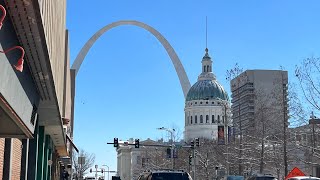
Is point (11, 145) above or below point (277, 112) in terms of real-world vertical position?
below

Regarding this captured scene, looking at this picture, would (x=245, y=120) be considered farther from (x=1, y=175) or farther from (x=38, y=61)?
(x=38, y=61)

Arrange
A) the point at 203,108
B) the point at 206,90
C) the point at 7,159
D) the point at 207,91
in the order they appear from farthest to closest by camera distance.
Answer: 1. the point at 203,108
2. the point at 206,90
3. the point at 207,91
4. the point at 7,159

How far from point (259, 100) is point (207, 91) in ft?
311

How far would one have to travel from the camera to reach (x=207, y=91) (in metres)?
147

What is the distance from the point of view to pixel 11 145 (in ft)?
44.7

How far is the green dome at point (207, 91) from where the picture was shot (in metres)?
147

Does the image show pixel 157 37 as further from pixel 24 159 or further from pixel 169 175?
pixel 24 159

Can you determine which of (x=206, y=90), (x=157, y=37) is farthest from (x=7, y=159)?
(x=206, y=90)

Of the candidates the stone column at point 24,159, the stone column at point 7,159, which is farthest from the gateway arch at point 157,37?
the stone column at point 7,159

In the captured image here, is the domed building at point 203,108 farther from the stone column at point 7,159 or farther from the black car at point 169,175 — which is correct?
the stone column at point 7,159

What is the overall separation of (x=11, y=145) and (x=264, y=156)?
4137 cm

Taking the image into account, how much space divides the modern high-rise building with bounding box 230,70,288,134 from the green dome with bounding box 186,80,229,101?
82.0 metres

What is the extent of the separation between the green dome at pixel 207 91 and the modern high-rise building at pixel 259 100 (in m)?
82.0

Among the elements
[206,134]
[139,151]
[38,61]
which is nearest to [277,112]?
[38,61]
